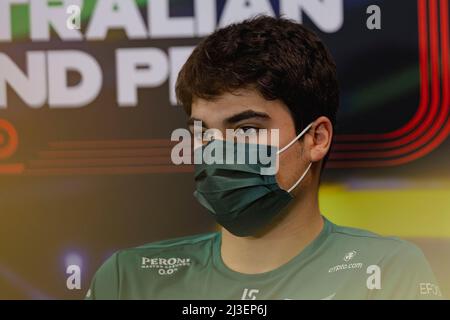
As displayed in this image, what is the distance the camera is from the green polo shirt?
2.09 metres

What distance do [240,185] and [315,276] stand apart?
354mm

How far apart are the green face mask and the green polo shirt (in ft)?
0.55

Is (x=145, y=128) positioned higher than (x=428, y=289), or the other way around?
(x=145, y=128)

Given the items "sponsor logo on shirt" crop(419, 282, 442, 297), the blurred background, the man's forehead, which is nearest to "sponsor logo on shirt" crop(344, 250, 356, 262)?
the blurred background

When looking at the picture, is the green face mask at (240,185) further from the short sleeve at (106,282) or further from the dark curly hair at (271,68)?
the short sleeve at (106,282)

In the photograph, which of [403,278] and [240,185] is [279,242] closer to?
[240,185]

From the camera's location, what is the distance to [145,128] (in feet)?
7.30

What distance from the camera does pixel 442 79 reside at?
2172mm

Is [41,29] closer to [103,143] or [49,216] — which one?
[103,143]

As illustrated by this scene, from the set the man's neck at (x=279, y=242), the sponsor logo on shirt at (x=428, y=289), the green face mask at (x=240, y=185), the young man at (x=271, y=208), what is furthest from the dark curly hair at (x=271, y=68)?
the sponsor logo on shirt at (x=428, y=289)

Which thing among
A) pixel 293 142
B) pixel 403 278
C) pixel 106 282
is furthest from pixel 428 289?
pixel 106 282

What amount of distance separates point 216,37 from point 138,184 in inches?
19.9

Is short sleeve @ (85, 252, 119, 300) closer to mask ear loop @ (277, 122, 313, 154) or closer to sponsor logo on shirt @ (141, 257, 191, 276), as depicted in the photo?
sponsor logo on shirt @ (141, 257, 191, 276)

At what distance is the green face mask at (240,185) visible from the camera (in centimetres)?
201
